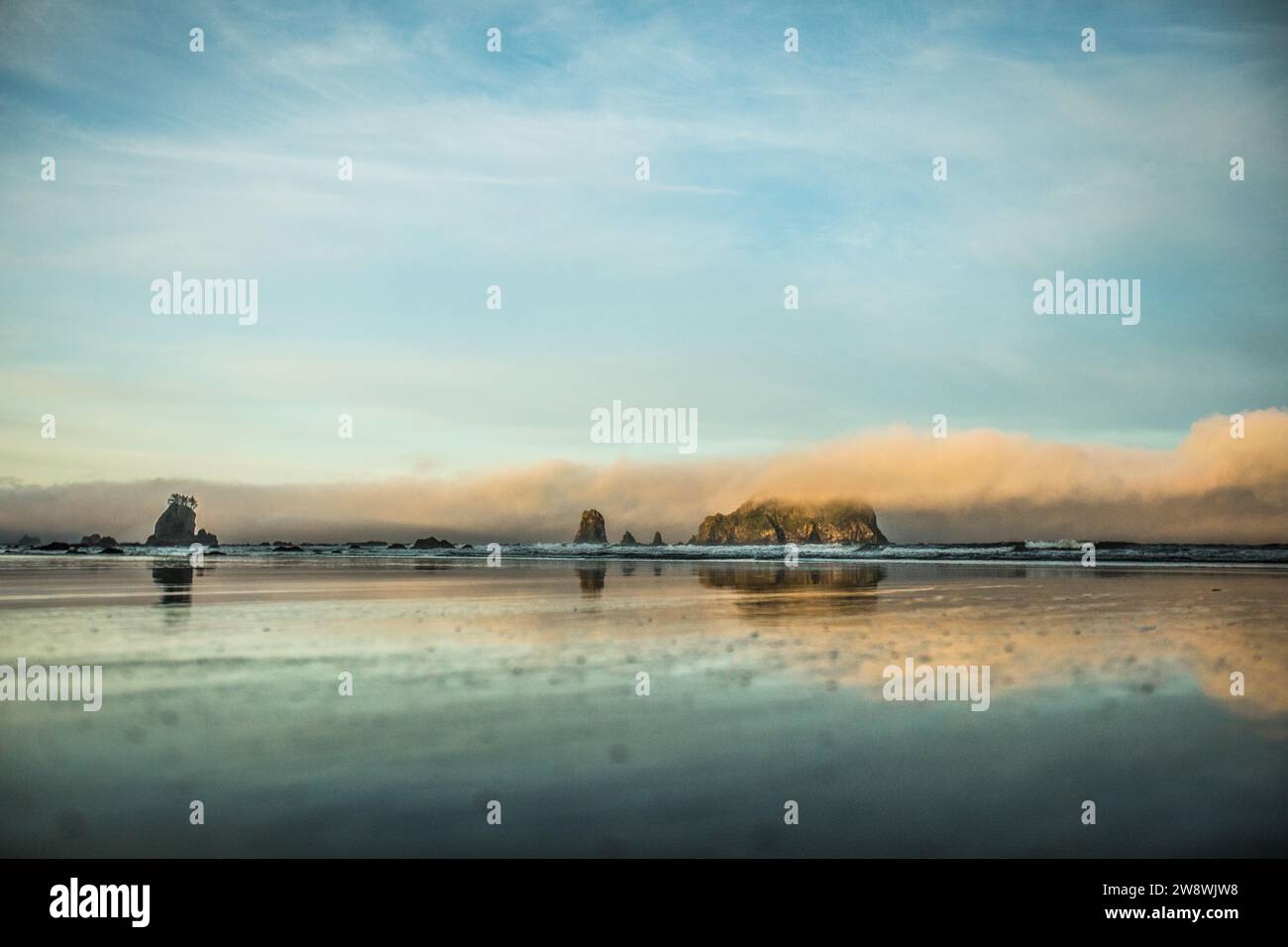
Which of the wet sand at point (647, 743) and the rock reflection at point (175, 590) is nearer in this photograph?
the wet sand at point (647, 743)

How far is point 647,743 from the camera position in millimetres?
9102

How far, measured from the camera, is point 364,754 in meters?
8.77

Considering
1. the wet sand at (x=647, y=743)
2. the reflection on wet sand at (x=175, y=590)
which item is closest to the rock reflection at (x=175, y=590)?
the reflection on wet sand at (x=175, y=590)

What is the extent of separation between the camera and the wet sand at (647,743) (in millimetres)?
6996

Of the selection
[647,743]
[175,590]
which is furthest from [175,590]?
[647,743]

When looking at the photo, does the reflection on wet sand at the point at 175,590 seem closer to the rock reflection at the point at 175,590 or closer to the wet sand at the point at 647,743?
the rock reflection at the point at 175,590

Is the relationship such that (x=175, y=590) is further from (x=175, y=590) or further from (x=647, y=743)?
(x=647, y=743)

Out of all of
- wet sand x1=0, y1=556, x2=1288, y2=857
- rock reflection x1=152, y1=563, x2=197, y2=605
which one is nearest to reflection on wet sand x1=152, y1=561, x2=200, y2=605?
rock reflection x1=152, y1=563, x2=197, y2=605

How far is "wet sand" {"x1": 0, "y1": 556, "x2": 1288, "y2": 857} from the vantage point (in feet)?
23.0

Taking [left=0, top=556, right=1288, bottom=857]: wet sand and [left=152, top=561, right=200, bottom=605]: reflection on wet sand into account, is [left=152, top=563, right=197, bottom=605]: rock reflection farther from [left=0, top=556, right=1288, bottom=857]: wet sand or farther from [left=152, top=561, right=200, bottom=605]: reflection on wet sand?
[left=0, top=556, right=1288, bottom=857]: wet sand

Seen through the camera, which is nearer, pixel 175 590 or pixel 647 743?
pixel 647 743
